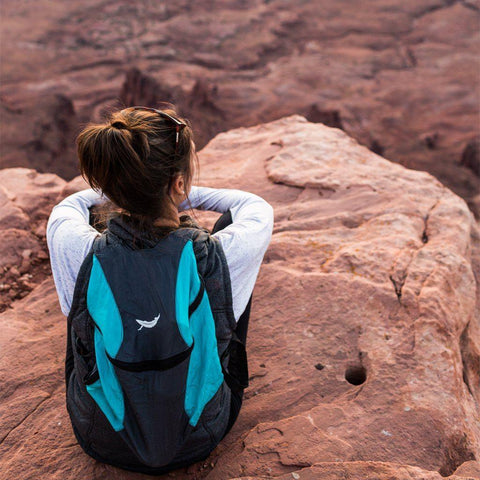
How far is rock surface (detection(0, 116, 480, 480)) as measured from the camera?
5.17 feet

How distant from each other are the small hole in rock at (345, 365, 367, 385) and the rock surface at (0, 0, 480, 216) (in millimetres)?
6197

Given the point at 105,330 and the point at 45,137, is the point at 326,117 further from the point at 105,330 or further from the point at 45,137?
the point at 105,330

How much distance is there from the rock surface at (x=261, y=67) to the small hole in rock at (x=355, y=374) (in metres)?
6.20

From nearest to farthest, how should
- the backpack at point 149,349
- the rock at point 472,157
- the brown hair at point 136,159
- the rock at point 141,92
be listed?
the brown hair at point 136,159 → the backpack at point 149,349 → the rock at point 472,157 → the rock at point 141,92

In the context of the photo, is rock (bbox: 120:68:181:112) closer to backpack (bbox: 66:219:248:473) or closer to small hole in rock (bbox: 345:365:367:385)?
small hole in rock (bbox: 345:365:367:385)

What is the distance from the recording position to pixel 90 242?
125 centimetres

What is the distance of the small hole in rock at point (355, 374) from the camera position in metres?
1.90

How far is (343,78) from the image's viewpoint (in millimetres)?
9859

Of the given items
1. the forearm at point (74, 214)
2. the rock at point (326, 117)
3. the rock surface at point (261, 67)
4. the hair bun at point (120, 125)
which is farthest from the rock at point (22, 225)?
the rock at point (326, 117)

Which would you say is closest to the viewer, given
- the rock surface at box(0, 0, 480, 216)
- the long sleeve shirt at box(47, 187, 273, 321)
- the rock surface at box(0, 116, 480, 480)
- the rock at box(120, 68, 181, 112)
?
the long sleeve shirt at box(47, 187, 273, 321)

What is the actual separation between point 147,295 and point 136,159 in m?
0.35

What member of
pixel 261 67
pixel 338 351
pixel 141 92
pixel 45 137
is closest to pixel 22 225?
pixel 338 351

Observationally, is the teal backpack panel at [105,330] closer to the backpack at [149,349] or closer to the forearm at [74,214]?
the backpack at [149,349]

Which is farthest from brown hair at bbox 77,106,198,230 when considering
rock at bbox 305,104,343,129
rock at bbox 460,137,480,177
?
rock at bbox 460,137,480,177
